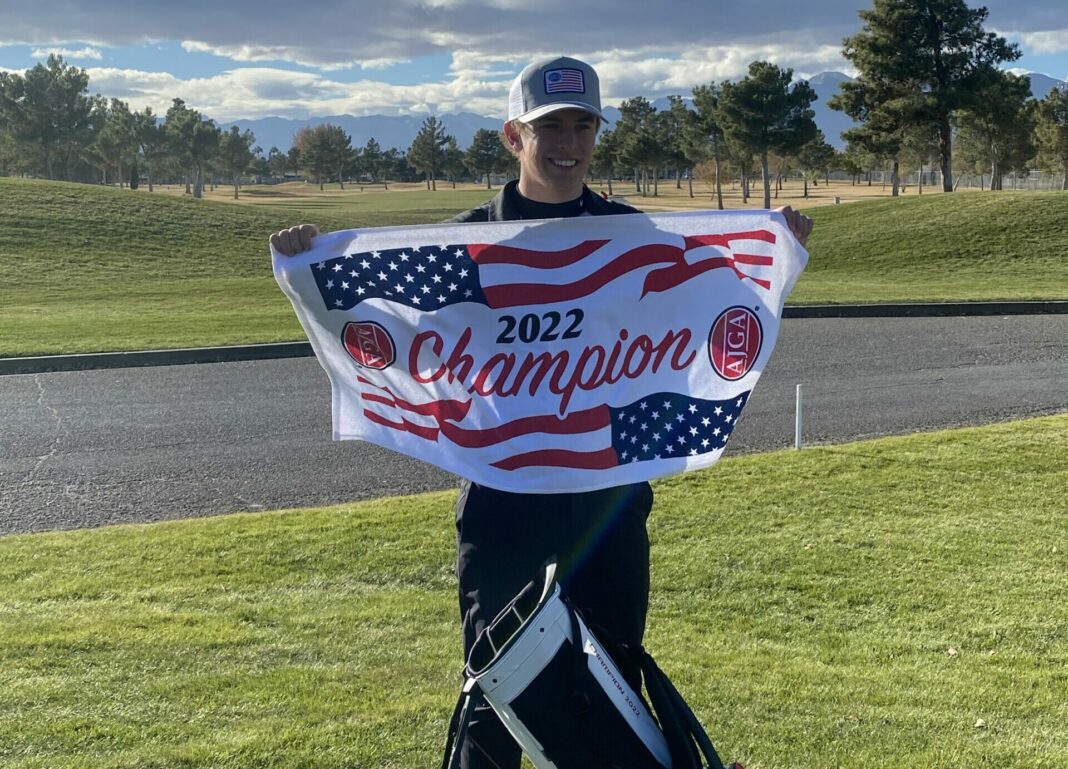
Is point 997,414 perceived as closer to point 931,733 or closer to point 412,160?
point 931,733

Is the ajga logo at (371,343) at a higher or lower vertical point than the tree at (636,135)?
lower

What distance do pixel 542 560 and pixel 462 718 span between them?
451 millimetres

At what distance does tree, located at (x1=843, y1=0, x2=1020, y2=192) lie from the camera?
40719mm

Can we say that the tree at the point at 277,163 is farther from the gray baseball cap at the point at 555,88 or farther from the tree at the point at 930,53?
the gray baseball cap at the point at 555,88

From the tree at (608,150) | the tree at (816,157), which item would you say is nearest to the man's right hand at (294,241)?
the tree at (608,150)

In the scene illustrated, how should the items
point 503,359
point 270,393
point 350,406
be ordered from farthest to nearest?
point 270,393, point 350,406, point 503,359

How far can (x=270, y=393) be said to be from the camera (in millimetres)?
10695

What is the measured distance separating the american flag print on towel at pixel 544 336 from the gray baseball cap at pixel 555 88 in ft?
1.11

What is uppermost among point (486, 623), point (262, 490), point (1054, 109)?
point (1054, 109)

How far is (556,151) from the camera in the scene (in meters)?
2.61

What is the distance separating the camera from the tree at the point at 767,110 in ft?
153

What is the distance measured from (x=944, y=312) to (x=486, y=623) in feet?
51.0

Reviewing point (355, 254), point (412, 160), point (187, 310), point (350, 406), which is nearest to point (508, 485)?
point (350, 406)

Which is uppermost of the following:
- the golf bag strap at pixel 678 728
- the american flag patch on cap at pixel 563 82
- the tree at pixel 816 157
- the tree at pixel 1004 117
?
the tree at pixel 816 157
